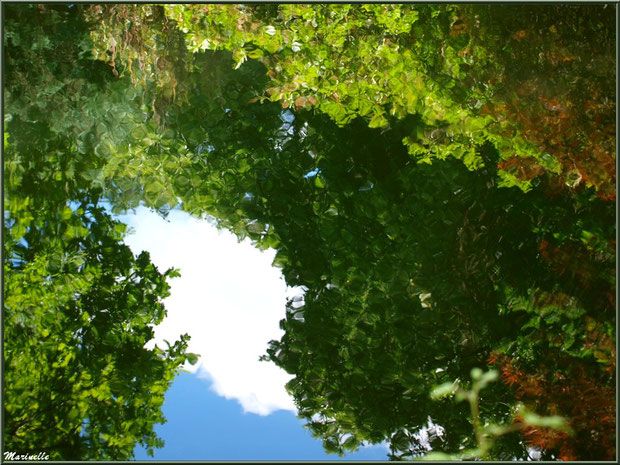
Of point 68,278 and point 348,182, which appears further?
point 348,182

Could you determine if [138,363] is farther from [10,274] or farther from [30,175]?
[30,175]

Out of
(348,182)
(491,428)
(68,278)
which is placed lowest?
(491,428)

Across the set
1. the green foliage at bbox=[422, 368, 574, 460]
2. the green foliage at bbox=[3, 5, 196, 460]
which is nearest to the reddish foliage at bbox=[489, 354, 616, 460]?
the green foliage at bbox=[422, 368, 574, 460]

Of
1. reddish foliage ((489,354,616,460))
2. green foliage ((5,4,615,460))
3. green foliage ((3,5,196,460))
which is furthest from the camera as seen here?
green foliage ((5,4,615,460))

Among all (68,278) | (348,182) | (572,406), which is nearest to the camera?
(572,406)

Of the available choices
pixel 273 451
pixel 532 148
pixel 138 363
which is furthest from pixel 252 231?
pixel 532 148

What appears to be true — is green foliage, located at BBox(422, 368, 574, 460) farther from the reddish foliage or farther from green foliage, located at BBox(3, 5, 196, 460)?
green foliage, located at BBox(3, 5, 196, 460)

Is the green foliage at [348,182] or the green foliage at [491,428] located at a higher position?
the green foliage at [348,182]

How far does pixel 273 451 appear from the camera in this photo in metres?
2.24

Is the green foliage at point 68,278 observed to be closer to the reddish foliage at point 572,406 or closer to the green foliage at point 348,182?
the green foliage at point 348,182

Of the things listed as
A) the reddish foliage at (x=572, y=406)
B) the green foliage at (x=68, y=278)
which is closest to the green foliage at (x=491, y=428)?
the reddish foliage at (x=572, y=406)

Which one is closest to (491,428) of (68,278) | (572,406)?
(572,406)

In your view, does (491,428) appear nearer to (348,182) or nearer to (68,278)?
(348,182)

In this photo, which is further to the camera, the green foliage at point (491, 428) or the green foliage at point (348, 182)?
the green foliage at point (348, 182)
